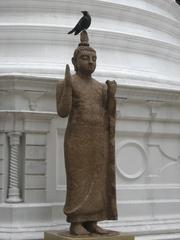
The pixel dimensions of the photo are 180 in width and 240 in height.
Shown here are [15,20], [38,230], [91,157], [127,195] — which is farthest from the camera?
[15,20]

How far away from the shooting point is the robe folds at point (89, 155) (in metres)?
7.83

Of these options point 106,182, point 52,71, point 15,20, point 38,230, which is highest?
point 15,20

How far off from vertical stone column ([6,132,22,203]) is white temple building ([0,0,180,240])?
17mm

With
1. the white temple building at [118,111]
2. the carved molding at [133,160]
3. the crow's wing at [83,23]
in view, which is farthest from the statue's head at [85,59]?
the carved molding at [133,160]

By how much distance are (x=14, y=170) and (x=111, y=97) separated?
7.36 ft

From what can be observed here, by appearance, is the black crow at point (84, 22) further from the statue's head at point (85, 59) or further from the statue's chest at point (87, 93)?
the statue's chest at point (87, 93)

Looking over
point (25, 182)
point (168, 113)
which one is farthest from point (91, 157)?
point (168, 113)

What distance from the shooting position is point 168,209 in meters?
10.7

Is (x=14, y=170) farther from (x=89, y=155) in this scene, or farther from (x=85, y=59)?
(x=85, y=59)

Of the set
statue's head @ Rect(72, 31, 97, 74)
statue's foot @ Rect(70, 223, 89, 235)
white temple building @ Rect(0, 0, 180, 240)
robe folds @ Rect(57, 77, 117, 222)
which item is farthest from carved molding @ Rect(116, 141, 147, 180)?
statue's head @ Rect(72, 31, 97, 74)

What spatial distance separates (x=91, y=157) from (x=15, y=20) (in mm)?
4413

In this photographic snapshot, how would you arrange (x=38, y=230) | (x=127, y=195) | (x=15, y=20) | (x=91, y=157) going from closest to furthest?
(x=91, y=157), (x=38, y=230), (x=127, y=195), (x=15, y=20)

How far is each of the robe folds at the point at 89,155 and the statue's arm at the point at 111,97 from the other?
0.10 ft

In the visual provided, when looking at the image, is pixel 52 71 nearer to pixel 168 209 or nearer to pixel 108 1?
pixel 108 1
